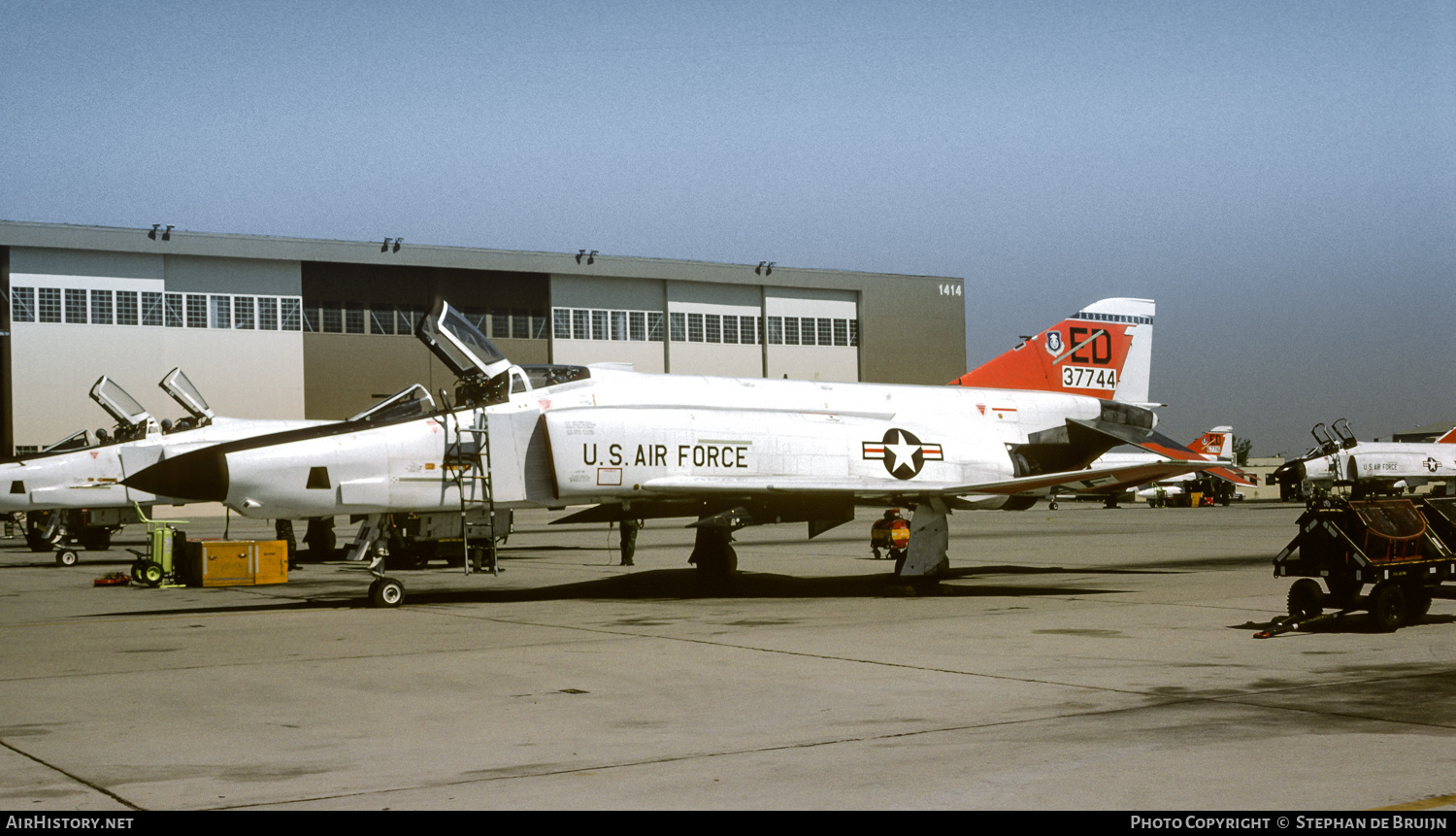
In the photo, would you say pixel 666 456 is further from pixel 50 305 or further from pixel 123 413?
pixel 50 305

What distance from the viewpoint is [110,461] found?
961 inches

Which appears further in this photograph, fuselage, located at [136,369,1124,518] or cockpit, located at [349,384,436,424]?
cockpit, located at [349,384,436,424]

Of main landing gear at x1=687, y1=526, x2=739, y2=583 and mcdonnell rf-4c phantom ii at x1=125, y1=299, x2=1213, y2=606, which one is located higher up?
mcdonnell rf-4c phantom ii at x1=125, y1=299, x2=1213, y2=606

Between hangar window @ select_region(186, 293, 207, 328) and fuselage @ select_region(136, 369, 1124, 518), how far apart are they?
44837 millimetres

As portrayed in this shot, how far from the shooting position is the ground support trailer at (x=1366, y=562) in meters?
11.1

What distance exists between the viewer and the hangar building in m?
52.6

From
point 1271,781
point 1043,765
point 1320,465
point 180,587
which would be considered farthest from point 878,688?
point 1320,465

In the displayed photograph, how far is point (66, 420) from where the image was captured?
52.8 m

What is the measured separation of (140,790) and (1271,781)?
5.16m

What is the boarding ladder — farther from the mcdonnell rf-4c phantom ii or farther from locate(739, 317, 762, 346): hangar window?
locate(739, 317, 762, 346): hangar window

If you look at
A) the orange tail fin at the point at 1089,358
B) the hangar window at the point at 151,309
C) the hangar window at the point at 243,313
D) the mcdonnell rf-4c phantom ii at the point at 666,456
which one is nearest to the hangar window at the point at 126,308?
the hangar window at the point at 151,309

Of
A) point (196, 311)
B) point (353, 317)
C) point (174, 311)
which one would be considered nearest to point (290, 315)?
point (353, 317)

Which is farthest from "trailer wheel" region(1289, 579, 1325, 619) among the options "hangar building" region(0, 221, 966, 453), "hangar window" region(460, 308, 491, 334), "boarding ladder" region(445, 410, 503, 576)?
"hangar window" region(460, 308, 491, 334)
